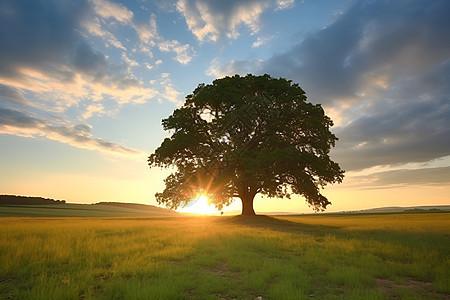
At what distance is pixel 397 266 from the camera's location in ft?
33.3

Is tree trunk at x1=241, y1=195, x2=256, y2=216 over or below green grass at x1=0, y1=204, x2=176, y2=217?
over

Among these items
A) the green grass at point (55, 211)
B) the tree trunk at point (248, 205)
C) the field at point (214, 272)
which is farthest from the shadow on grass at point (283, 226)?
the green grass at point (55, 211)

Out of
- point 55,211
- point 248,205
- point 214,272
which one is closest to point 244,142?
point 248,205

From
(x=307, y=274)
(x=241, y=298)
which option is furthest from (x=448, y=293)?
(x=241, y=298)

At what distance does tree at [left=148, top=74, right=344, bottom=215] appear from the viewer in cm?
2903

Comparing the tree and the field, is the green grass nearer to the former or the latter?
the tree

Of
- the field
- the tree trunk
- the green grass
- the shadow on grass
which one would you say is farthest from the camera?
the green grass

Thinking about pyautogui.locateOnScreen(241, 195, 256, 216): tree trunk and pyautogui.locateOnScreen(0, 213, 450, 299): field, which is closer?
pyautogui.locateOnScreen(0, 213, 450, 299): field

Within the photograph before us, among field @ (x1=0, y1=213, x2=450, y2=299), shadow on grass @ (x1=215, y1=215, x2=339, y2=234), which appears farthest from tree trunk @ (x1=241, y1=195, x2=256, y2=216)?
field @ (x1=0, y1=213, x2=450, y2=299)

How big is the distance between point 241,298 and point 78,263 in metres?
6.07

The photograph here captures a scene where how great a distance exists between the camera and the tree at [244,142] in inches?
1143

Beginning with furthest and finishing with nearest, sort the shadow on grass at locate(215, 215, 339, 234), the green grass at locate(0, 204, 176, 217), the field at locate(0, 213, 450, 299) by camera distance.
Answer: the green grass at locate(0, 204, 176, 217) < the shadow on grass at locate(215, 215, 339, 234) < the field at locate(0, 213, 450, 299)

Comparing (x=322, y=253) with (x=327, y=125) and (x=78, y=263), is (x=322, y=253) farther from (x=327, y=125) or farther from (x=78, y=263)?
(x=327, y=125)

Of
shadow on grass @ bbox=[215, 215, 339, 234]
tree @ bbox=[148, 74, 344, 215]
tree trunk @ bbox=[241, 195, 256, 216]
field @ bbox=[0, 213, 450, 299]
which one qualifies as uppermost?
tree @ bbox=[148, 74, 344, 215]
